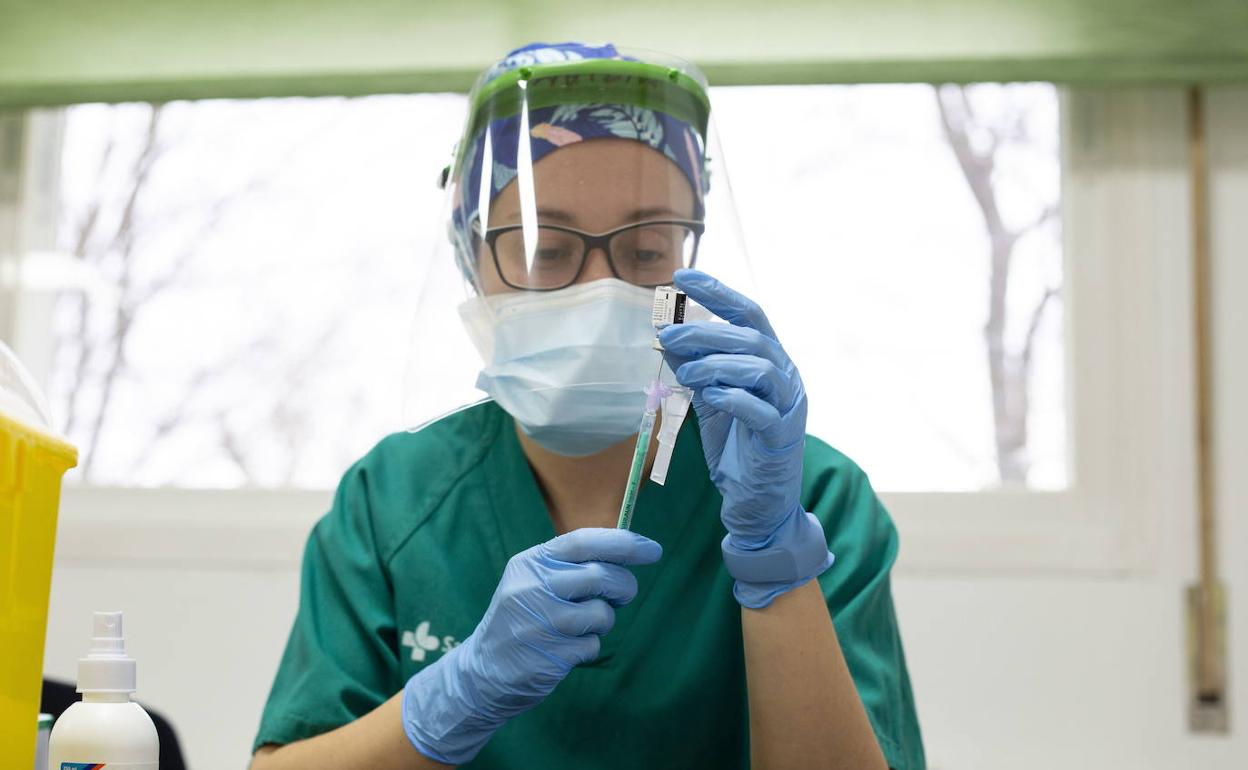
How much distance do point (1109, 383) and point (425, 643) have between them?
138 centimetres

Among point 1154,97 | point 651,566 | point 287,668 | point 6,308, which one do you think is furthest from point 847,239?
point 6,308

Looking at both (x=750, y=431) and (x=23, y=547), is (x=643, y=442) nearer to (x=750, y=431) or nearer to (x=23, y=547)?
(x=750, y=431)

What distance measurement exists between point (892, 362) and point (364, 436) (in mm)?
1020

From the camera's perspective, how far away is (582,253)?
1.07 metres

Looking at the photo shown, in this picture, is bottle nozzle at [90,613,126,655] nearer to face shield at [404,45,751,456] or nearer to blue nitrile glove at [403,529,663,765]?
blue nitrile glove at [403,529,663,765]

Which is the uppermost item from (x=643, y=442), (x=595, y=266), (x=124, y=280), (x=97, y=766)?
(x=124, y=280)

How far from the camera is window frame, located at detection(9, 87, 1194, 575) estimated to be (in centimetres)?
200

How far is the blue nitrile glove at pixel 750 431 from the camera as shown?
0.93m

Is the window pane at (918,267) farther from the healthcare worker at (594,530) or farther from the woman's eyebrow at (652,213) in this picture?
the woman's eyebrow at (652,213)

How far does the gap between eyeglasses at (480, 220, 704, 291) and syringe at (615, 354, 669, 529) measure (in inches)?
3.8

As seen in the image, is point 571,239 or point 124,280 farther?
point 124,280

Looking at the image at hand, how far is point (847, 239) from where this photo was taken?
2.20 metres

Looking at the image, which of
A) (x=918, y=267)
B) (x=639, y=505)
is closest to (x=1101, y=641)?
(x=918, y=267)

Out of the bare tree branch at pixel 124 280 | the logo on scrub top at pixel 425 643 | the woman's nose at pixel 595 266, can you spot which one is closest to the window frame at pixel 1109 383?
the bare tree branch at pixel 124 280
